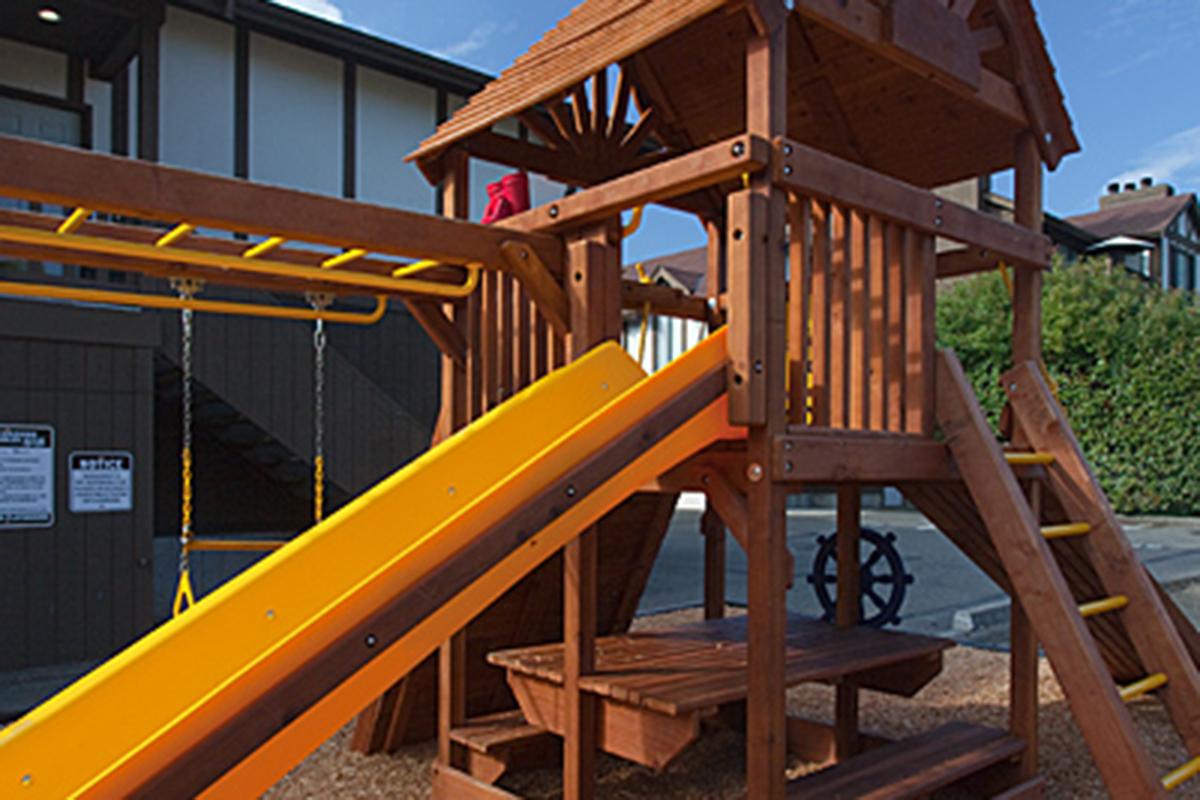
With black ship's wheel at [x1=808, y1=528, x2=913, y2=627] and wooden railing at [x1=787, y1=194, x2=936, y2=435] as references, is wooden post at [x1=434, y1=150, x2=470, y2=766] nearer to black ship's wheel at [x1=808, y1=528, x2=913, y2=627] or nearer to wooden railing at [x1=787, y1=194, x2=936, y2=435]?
wooden railing at [x1=787, y1=194, x2=936, y2=435]

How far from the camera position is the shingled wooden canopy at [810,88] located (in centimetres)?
361

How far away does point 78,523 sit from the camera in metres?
6.61

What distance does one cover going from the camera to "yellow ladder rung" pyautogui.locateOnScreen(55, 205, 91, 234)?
2.76m

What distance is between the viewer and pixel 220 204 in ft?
9.20

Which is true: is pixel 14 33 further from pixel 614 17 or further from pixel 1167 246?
pixel 1167 246

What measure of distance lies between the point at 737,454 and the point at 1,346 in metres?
5.59

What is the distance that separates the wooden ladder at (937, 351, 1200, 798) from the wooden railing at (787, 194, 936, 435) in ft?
0.61

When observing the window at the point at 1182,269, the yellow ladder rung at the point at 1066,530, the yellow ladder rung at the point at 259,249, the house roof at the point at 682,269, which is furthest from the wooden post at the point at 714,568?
the window at the point at 1182,269

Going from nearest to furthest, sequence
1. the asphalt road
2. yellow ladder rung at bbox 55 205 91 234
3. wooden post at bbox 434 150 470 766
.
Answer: yellow ladder rung at bbox 55 205 91 234
wooden post at bbox 434 150 470 766
the asphalt road

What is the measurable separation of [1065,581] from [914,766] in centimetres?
95

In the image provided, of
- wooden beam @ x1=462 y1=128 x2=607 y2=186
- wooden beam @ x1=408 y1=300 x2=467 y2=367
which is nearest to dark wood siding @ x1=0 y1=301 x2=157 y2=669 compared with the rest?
wooden beam @ x1=462 y1=128 x2=607 y2=186

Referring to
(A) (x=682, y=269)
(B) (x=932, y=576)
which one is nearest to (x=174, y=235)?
(B) (x=932, y=576)

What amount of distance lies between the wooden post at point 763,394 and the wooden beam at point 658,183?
95 mm

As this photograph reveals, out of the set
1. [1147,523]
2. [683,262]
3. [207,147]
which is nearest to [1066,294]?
[1147,523]
